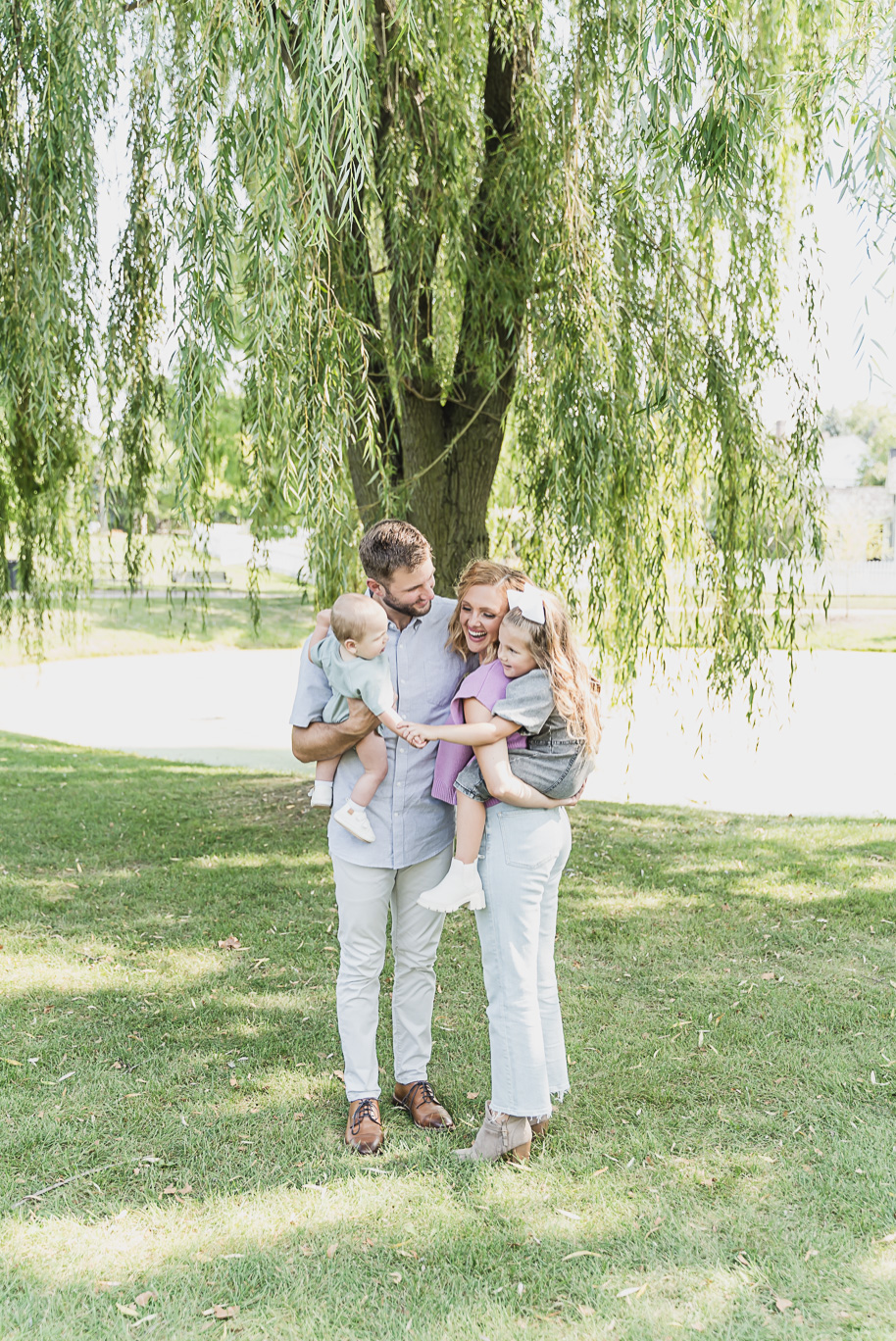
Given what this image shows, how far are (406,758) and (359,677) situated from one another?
1.03 feet

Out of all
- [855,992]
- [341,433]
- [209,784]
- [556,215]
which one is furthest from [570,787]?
[209,784]

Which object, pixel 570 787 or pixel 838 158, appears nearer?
pixel 570 787

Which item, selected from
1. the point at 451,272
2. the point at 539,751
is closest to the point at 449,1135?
the point at 539,751

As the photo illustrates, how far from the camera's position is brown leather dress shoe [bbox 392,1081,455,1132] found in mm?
3086

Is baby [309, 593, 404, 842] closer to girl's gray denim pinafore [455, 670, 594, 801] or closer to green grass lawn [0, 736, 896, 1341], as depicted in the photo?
girl's gray denim pinafore [455, 670, 594, 801]

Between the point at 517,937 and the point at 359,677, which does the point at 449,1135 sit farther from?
the point at 359,677

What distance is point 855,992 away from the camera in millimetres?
4086

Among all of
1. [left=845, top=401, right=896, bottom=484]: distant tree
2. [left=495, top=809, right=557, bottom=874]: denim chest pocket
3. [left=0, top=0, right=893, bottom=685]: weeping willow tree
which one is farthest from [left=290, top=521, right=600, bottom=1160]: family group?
[left=845, top=401, right=896, bottom=484]: distant tree

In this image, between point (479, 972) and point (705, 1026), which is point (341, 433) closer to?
point (479, 972)

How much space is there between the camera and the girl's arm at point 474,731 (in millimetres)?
2762

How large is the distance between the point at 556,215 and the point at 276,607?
70.1 ft

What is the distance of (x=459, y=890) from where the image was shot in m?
2.81

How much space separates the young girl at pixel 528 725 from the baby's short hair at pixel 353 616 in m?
0.28

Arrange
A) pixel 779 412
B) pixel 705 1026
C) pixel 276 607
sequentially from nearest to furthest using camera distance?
pixel 705 1026 < pixel 779 412 < pixel 276 607
